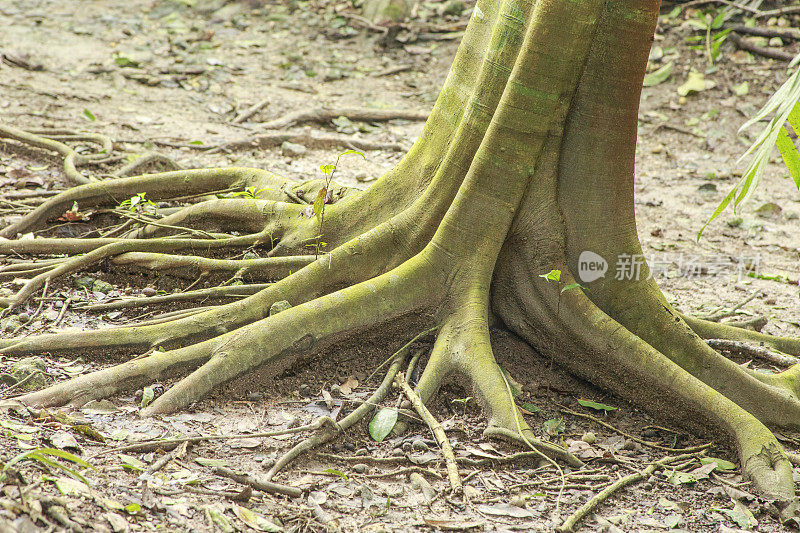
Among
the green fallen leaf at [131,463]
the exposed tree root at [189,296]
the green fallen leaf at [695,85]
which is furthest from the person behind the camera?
the green fallen leaf at [695,85]

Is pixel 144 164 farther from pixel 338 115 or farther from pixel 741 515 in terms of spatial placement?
pixel 741 515

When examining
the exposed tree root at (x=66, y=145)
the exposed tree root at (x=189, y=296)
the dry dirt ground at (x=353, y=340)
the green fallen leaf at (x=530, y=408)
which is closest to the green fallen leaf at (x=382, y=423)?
the dry dirt ground at (x=353, y=340)

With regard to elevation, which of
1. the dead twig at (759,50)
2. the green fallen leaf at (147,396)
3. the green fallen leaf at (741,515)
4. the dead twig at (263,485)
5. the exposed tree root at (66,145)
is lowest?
the exposed tree root at (66,145)

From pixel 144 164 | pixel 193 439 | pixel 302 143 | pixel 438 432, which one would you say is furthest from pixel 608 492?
pixel 302 143

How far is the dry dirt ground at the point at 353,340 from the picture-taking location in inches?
95.3

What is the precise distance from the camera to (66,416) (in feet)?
8.66

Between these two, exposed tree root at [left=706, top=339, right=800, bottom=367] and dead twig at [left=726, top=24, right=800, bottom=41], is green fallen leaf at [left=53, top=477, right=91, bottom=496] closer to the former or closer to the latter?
exposed tree root at [left=706, top=339, right=800, bottom=367]

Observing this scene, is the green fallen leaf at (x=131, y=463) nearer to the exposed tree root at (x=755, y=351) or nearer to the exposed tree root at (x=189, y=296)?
the exposed tree root at (x=189, y=296)

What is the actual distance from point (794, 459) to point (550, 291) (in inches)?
52.6

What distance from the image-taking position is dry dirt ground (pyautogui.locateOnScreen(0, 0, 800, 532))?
242 cm

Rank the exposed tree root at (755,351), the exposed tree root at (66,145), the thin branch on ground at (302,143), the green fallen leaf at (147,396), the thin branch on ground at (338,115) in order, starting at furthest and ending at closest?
1. the thin branch on ground at (338,115)
2. the thin branch on ground at (302,143)
3. the exposed tree root at (66,145)
4. the exposed tree root at (755,351)
5. the green fallen leaf at (147,396)

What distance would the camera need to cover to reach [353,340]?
129 inches

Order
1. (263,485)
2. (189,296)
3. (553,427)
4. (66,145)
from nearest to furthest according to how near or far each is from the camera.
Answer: (263,485)
(553,427)
(189,296)
(66,145)

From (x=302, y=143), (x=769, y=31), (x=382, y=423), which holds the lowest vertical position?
(x=302, y=143)
